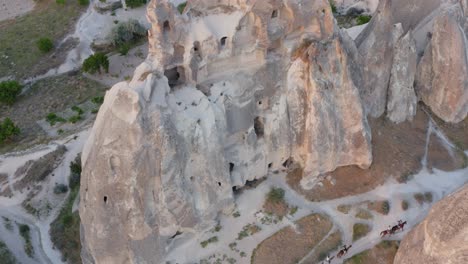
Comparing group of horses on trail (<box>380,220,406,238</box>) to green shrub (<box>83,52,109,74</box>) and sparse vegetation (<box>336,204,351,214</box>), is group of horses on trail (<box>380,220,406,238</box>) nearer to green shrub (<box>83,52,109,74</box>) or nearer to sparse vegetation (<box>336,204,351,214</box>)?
sparse vegetation (<box>336,204,351,214</box>)

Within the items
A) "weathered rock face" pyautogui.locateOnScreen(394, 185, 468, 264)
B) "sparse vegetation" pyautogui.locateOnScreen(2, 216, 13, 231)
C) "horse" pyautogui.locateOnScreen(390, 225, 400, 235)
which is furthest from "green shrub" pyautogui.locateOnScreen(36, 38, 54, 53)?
"weathered rock face" pyautogui.locateOnScreen(394, 185, 468, 264)

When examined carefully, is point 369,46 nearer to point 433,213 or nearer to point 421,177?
point 421,177

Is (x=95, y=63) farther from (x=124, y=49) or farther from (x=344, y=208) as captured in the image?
Result: (x=344, y=208)

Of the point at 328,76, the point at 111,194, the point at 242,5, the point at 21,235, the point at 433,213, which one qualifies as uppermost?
the point at 242,5

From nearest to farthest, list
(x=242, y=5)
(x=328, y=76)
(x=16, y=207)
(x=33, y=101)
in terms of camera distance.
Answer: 1. (x=242, y=5)
2. (x=328, y=76)
3. (x=16, y=207)
4. (x=33, y=101)

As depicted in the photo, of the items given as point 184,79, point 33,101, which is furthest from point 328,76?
point 33,101

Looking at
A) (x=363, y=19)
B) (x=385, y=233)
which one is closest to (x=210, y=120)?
(x=385, y=233)
